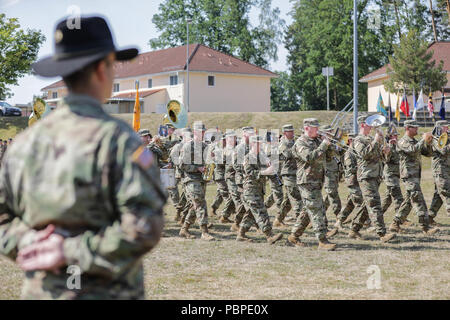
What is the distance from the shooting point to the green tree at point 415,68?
120 feet

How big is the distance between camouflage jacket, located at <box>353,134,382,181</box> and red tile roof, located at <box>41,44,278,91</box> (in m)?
36.6

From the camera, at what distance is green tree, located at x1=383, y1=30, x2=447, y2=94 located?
36.7 m

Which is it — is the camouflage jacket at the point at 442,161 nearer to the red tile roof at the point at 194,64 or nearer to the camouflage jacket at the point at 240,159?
the camouflage jacket at the point at 240,159

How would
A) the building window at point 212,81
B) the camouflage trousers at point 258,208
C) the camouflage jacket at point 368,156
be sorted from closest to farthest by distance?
the camouflage trousers at point 258,208 < the camouflage jacket at point 368,156 < the building window at point 212,81

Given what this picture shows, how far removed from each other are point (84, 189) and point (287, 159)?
10.2m

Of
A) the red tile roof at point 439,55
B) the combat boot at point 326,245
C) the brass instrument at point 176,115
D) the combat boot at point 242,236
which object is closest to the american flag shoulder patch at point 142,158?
the combat boot at point 326,245

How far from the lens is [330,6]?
178 ft

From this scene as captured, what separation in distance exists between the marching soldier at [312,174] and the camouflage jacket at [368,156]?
130 centimetres

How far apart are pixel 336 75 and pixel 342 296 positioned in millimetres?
49444

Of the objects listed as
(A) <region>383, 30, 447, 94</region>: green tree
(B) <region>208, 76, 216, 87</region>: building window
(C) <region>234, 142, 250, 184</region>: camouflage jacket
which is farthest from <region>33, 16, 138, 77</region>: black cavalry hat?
(B) <region>208, 76, 216, 87</region>: building window

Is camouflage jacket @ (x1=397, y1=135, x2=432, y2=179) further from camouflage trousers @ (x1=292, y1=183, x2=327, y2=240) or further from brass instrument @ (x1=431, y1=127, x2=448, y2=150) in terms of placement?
camouflage trousers @ (x1=292, y1=183, x2=327, y2=240)

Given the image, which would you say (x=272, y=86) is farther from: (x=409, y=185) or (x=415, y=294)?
(x=415, y=294)
